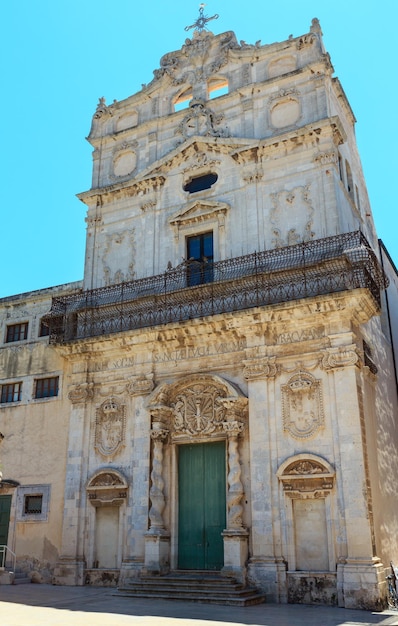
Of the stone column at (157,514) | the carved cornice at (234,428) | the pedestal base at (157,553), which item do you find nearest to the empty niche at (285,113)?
the carved cornice at (234,428)

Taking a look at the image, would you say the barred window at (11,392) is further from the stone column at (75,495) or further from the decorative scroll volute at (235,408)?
the decorative scroll volute at (235,408)

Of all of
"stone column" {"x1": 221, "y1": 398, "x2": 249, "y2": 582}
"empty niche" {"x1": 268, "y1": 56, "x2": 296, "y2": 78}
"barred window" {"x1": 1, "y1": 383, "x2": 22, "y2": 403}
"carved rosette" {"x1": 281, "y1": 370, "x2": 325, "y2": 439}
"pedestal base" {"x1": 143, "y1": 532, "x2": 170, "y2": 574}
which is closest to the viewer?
"stone column" {"x1": 221, "y1": 398, "x2": 249, "y2": 582}

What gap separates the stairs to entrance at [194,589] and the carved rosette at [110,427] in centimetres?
360

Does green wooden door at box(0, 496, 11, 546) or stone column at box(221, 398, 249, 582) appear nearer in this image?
stone column at box(221, 398, 249, 582)

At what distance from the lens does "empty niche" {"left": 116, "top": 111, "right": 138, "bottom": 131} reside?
21.8m

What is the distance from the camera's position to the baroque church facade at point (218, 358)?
1445cm

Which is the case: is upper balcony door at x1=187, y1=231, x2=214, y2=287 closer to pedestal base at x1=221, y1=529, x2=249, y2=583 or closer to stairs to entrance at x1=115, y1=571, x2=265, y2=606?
pedestal base at x1=221, y1=529, x2=249, y2=583

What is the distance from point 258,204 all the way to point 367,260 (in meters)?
3.96

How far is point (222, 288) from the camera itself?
16.8m

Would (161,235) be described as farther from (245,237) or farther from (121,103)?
(121,103)

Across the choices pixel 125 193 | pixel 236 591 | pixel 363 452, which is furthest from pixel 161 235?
pixel 236 591

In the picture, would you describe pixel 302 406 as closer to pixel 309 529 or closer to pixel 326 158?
pixel 309 529

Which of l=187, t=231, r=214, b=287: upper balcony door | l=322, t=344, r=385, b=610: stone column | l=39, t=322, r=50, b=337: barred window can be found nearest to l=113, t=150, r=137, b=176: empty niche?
l=187, t=231, r=214, b=287: upper balcony door

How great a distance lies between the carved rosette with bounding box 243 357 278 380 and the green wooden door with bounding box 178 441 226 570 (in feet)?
6.43
